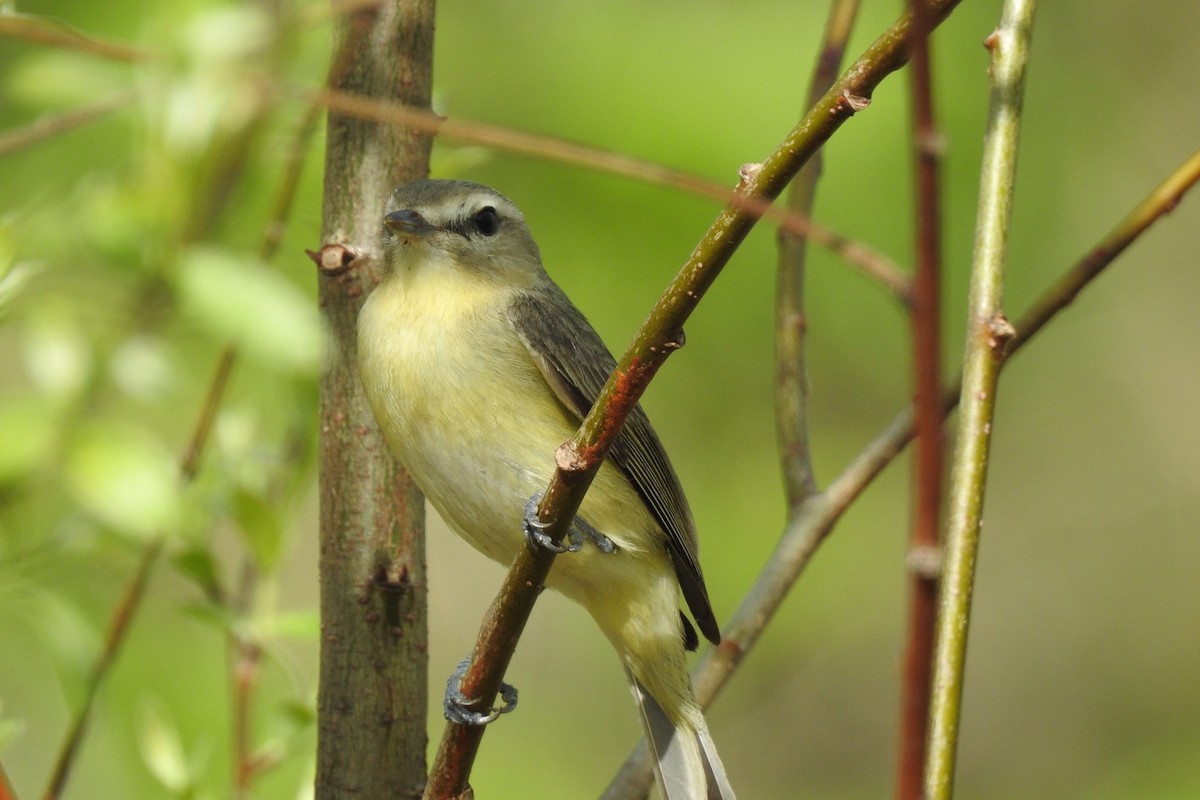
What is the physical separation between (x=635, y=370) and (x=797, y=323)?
3.83ft

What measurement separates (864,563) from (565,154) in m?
3.84

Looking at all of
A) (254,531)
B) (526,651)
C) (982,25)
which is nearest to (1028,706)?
(526,651)

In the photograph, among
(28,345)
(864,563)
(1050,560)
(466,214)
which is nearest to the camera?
(28,345)

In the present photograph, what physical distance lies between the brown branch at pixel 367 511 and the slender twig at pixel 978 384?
1.08 m

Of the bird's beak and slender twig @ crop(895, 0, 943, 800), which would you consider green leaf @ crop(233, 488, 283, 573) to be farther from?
slender twig @ crop(895, 0, 943, 800)

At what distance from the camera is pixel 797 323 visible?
274 centimetres

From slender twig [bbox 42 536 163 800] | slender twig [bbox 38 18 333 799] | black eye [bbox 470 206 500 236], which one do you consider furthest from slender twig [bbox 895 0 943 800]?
black eye [bbox 470 206 500 236]

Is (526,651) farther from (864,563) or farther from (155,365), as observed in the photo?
(155,365)

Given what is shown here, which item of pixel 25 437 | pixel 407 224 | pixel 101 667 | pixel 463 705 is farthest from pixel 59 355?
pixel 407 224

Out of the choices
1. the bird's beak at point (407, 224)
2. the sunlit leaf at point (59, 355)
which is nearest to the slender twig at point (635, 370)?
the sunlit leaf at point (59, 355)

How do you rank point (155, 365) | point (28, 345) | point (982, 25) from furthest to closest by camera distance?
point (982, 25)
point (28, 345)
point (155, 365)

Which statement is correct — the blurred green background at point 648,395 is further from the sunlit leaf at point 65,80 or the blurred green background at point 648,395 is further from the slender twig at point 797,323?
the slender twig at point 797,323

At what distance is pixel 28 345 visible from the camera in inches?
68.1

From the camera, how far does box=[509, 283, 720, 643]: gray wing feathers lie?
9.82 ft
